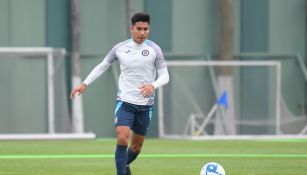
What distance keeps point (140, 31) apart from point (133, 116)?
43.8 inches

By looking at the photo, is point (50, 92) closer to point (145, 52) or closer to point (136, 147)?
point (136, 147)

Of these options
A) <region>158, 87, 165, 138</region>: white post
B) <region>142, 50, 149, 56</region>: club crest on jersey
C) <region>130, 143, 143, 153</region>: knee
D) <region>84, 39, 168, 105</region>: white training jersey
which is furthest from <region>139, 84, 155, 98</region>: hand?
<region>158, 87, 165, 138</region>: white post

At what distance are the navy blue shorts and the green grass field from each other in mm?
1710

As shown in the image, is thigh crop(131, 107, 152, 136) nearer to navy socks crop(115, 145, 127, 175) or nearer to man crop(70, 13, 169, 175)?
man crop(70, 13, 169, 175)

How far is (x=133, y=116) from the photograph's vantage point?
1305 cm

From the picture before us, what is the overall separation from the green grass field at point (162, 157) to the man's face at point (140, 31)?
258cm

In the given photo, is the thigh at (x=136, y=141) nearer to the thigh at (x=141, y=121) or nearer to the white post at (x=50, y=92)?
the thigh at (x=141, y=121)

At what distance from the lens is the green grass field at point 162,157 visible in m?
15.4

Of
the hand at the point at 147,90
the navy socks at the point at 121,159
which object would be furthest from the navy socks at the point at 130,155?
the hand at the point at 147,90

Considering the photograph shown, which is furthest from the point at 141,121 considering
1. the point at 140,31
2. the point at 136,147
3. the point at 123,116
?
the point at 140,31

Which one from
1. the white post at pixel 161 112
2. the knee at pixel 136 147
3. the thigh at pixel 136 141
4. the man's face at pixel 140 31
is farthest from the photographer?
the white post at pixel 161 112

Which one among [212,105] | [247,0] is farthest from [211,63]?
[247,0]

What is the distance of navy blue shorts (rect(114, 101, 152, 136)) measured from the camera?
12891 millimetres

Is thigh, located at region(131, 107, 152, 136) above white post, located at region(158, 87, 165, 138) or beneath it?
above
